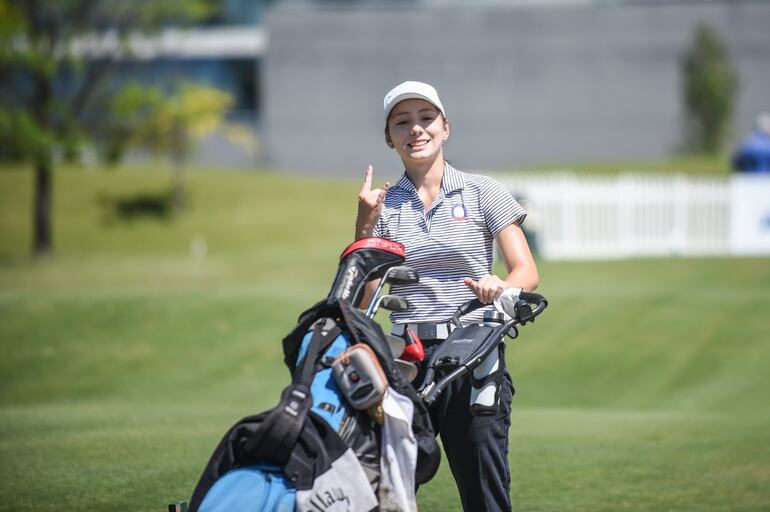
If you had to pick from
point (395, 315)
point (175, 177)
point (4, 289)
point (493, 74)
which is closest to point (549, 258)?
point (4, 289)

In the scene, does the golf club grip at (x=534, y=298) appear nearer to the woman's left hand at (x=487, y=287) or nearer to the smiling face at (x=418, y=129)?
the woman's left hand at (x=487, y=287)

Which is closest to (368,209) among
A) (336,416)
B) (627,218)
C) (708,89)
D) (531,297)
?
(531,297)

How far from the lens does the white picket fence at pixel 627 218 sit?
2508 centimetres

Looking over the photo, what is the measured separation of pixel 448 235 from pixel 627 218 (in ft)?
71.1

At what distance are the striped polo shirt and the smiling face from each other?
167mm

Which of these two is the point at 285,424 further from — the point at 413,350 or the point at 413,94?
the point at 413,94

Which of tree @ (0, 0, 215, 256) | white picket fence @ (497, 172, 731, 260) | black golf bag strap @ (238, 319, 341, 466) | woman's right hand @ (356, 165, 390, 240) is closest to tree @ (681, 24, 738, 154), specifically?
white picket fence @ (497, 172, 731, 260)

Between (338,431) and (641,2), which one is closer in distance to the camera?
(338,431)

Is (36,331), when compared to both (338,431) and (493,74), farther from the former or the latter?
(493,74)

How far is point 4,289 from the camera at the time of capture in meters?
23.1

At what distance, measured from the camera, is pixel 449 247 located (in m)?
4.77

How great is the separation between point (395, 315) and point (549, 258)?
20.3 m

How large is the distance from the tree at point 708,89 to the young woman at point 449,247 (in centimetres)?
4426

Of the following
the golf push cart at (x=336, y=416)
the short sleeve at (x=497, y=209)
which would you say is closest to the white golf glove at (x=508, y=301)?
the golf push cart at (x=336, y=416)
